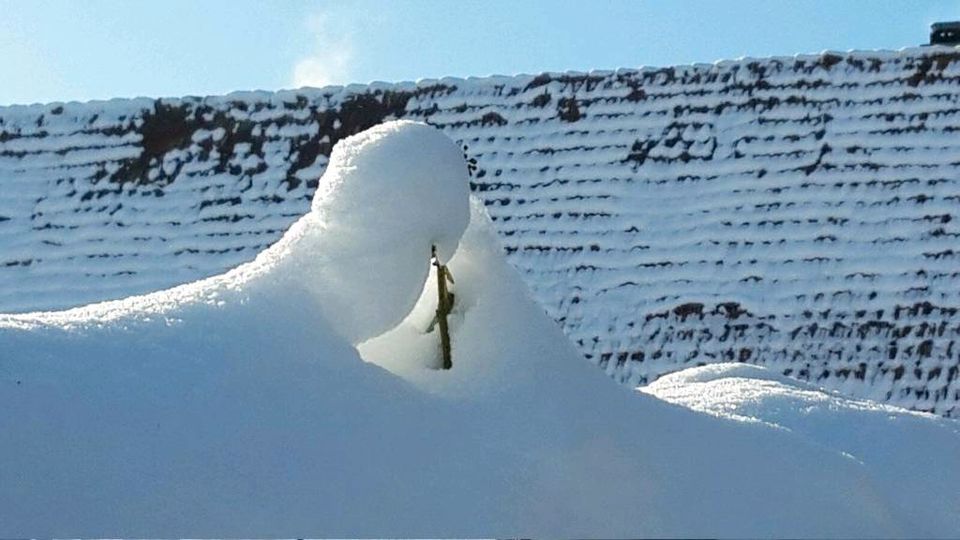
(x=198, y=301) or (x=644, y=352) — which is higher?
(x=644, y=352)

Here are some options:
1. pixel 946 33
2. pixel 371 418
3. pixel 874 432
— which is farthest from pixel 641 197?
pixel 371 418

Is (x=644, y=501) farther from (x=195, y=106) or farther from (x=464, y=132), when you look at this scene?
(x=195, y=106)

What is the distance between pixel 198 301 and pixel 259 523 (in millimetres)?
270

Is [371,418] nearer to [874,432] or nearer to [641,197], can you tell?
[874,432]

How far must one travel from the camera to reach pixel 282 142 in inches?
324

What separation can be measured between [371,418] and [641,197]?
20.5 ft

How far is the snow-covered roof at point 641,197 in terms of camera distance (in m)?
6.70

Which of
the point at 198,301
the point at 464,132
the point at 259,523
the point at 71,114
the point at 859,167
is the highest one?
the point at 71,114

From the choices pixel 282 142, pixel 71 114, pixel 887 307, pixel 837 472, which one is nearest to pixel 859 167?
pixel 887 307

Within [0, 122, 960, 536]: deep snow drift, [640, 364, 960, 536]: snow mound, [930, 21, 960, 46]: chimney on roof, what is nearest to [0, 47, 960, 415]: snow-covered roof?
[930, 21, 960, 46]: chimney on roof

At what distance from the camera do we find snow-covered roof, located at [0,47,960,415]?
22.0ft

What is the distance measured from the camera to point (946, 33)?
29.4ft

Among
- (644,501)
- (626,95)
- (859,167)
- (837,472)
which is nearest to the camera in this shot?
(644,501)

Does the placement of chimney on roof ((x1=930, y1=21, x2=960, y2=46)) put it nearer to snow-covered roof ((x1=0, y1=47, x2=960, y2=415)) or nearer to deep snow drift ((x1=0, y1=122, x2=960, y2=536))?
snow-covered roof ((x1=0, y1=47, x2=960, y2=415))
